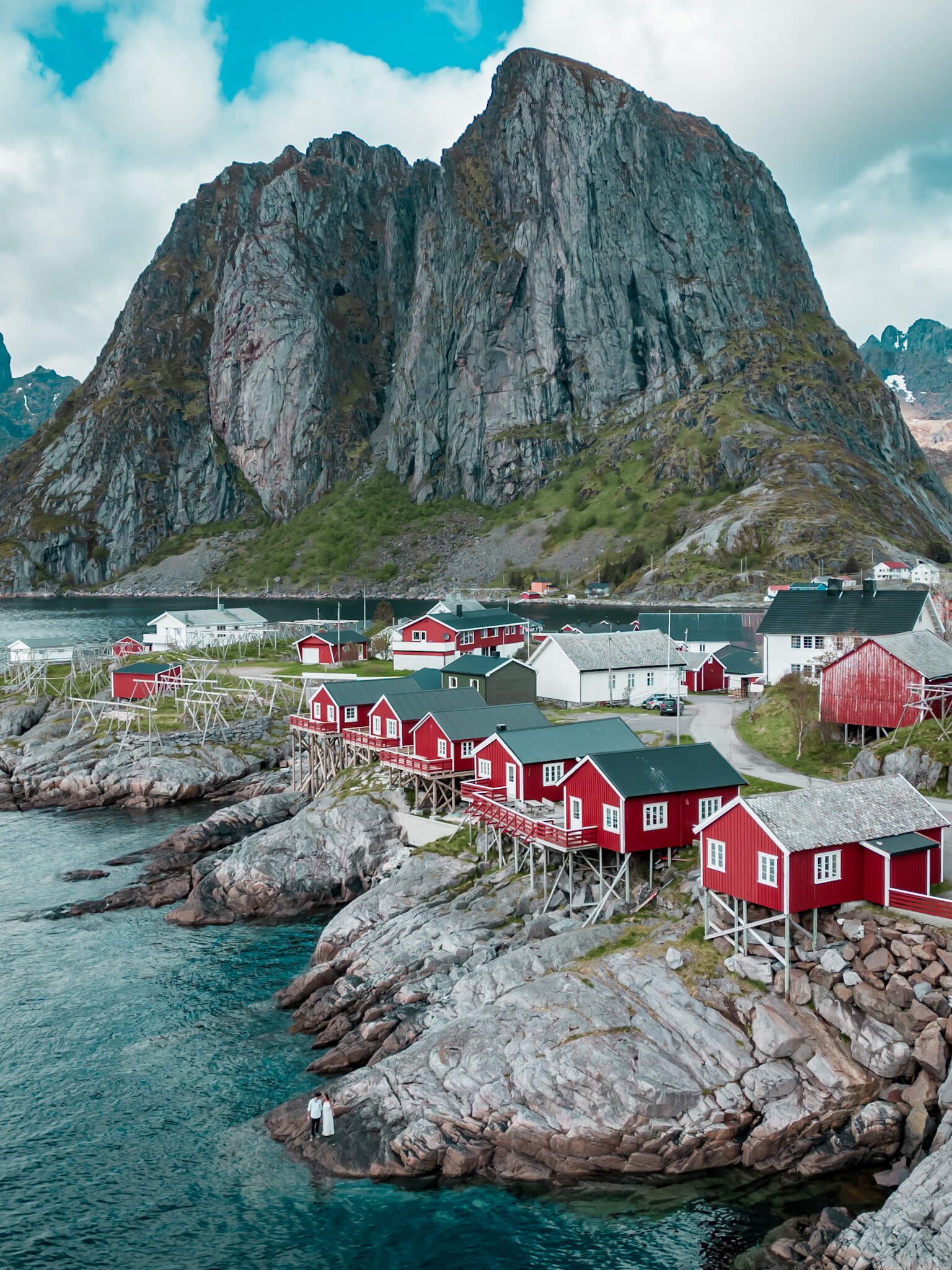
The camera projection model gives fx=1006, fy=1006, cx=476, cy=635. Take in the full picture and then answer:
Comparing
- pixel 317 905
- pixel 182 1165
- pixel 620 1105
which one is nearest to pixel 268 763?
pixel 317 905

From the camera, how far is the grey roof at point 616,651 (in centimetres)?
7044

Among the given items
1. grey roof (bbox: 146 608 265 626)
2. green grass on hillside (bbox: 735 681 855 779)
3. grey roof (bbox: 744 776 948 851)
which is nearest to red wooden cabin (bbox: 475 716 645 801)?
A: green grass on hillside (bbox: 735 681 855 779)

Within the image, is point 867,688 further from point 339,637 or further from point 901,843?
point 339,637

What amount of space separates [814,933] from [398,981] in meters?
14.4

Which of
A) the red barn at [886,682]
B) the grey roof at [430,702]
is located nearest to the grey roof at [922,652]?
the red barn at [886,682]

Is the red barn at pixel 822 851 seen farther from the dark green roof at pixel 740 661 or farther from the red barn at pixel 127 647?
the red barn at pixel 127 647

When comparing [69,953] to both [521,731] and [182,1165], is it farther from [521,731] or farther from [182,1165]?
[521,731]

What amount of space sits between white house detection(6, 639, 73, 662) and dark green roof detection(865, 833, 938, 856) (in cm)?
9459

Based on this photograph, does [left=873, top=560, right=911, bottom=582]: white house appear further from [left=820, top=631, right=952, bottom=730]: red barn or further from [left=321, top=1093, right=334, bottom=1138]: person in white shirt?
Answer: [left=321, top=1093, right=334, bottom=1138]: person in white shirt

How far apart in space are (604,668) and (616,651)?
2.09m

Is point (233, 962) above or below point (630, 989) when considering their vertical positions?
below

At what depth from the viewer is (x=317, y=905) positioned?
47.9m

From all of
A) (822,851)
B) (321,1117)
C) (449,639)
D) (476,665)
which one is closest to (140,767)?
(476,665)

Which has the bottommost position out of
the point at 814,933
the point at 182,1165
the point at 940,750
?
the point at 182,1165
